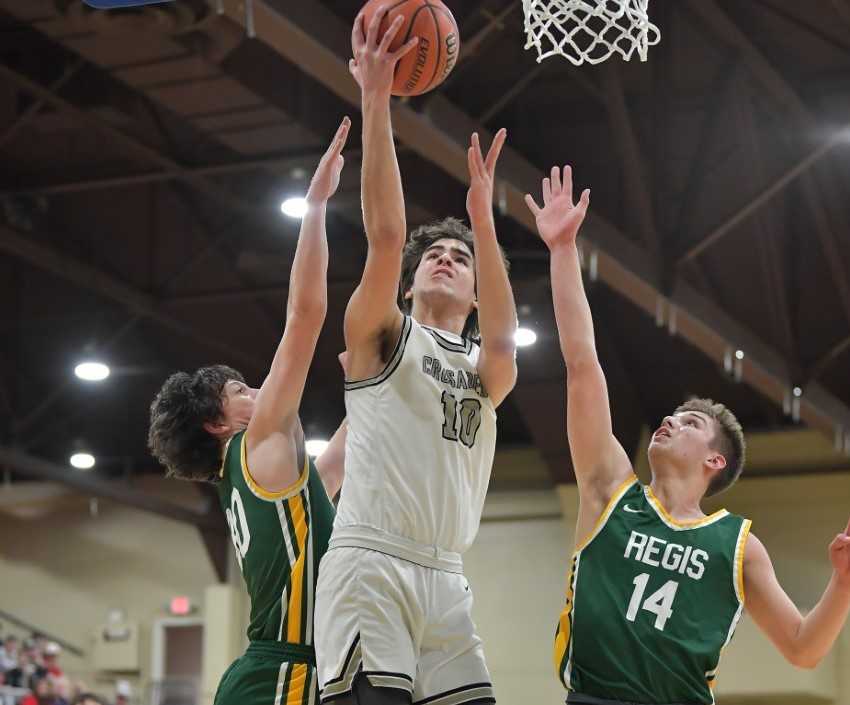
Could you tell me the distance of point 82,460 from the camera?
66.2ft

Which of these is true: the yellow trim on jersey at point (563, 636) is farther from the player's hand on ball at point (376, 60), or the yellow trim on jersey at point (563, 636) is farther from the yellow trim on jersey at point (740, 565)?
the player's hand on ball at point (376, 60)

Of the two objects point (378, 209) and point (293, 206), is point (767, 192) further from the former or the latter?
point (378, 209)

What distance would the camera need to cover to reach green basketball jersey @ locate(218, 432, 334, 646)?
4.45m

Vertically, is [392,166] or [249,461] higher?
[392,166]

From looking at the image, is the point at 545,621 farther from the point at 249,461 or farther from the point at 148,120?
the point at 249,461

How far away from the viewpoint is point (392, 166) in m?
4.27

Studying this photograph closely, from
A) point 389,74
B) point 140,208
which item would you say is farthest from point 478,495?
point 140,208

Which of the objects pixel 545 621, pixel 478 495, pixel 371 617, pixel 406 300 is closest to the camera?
pixel 371 617

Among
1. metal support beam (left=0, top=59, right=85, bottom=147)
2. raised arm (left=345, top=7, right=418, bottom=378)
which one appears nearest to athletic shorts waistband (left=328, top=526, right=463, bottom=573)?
raised arm (left=345, top=7, right=418, bottom=378)

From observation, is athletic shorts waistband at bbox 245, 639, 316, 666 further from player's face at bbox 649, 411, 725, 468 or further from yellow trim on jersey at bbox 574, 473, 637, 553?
player's face at bbox 649, 411, 725, 468

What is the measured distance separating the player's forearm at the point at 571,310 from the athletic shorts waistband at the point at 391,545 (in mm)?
1073

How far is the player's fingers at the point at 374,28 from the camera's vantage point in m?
4.36

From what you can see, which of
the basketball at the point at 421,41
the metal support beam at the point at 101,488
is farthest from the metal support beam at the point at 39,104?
the basketball at the point at 421,41

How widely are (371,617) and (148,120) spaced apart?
9762 millimetres
